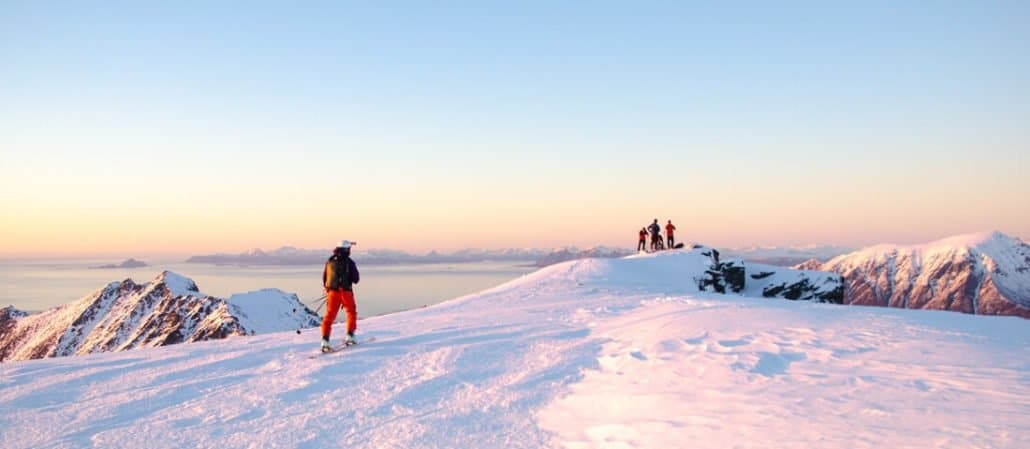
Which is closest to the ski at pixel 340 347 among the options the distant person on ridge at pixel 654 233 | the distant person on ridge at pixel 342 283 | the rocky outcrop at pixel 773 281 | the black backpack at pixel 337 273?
the distant person on ridge at pixel 342 283

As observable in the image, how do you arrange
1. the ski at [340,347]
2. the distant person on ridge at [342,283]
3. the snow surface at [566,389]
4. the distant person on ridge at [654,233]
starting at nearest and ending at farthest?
1. the snow surface at [566,389]
2. the ski at [340,347]
3. the distant person on ridge at [342,283]
4. the distant person on ridge at [654,233]

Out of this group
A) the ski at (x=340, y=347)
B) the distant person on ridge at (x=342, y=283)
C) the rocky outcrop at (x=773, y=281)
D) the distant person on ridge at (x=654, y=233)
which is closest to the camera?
the ski at (x=340, y=347)

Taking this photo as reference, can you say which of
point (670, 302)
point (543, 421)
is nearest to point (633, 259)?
point (670, 302)

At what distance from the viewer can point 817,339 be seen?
12.5 meters

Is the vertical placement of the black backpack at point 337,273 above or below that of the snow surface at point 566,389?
above

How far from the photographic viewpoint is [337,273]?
13.6m

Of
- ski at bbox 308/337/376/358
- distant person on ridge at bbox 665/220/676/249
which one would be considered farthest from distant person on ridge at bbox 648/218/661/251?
ski at bbox 308/337/376/358

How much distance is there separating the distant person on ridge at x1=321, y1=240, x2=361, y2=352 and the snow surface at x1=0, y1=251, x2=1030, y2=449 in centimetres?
85

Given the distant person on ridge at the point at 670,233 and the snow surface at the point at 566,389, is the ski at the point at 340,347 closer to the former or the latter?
the snow surface at the point at 566,389

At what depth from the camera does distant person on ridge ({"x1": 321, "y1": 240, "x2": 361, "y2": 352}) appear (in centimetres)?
1361

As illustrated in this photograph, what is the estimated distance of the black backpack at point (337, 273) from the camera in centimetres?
1361

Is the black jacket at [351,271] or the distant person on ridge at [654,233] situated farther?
the distant person on ridge at [654,233]

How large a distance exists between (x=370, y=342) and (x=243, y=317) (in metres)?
206

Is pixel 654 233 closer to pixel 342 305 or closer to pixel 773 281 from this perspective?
pixel 773 281
